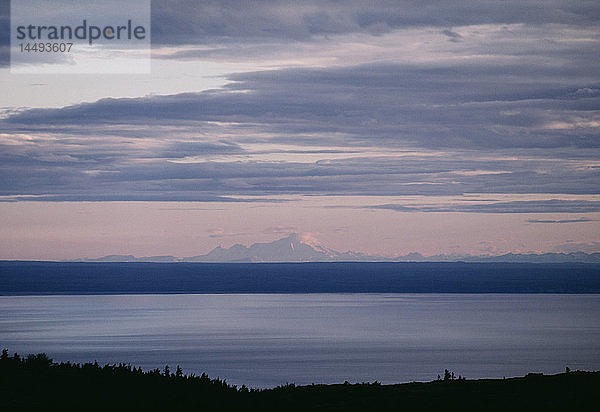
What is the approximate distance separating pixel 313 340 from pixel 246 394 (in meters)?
85.3

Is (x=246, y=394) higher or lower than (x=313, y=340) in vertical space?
higher

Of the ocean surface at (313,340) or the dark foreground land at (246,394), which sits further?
the ocean surface at (313,340)

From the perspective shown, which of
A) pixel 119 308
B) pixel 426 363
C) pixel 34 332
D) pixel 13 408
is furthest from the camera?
pixel 119 308

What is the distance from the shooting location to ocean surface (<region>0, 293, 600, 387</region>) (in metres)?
80.8

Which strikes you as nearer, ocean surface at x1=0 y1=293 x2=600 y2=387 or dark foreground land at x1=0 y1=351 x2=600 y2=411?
dark foreground land at x1=0 y1=351 x2=600 y2=411

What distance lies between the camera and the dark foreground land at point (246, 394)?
24359mm

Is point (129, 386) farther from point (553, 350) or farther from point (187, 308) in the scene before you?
point (187, 308)

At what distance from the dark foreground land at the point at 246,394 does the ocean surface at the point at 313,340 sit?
39.9 meters

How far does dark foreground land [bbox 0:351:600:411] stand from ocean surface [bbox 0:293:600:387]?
3994 centimetres

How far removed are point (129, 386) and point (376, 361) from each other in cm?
6202

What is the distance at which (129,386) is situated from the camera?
26.6 meters

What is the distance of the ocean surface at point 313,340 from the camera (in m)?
80.8

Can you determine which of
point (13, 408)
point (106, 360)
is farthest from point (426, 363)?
point (13, 408)

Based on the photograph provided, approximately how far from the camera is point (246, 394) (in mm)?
27219
